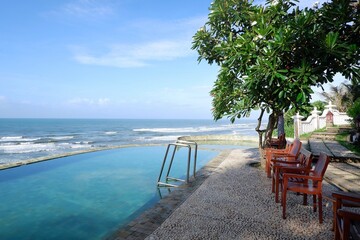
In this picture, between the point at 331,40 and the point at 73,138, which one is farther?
the point at 73,138

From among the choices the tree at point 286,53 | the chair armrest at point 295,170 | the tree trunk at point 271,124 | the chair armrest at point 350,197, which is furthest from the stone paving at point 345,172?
the chair armrest at point 350,197

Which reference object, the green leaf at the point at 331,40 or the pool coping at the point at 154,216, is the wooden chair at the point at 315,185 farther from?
the pool coping at the point at 154,216

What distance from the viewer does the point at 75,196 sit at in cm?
635

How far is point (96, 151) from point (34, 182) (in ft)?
20.8

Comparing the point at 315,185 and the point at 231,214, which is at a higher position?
the point at 315,185

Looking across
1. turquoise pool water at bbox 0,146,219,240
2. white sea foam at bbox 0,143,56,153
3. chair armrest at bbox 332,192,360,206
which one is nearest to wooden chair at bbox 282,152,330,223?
chair armrest at bbox 332,192,360,206

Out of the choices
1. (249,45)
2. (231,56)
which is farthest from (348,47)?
(231,56)

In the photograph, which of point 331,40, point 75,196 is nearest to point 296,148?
point 331,40

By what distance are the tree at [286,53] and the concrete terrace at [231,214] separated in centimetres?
182

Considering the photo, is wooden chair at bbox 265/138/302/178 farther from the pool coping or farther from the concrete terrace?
the pool coping

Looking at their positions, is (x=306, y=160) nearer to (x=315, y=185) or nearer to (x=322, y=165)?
(x=315, y=185)

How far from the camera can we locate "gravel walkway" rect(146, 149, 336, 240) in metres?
3.36

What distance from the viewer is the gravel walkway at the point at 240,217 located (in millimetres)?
3363

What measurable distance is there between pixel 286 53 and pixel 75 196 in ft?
20.5
